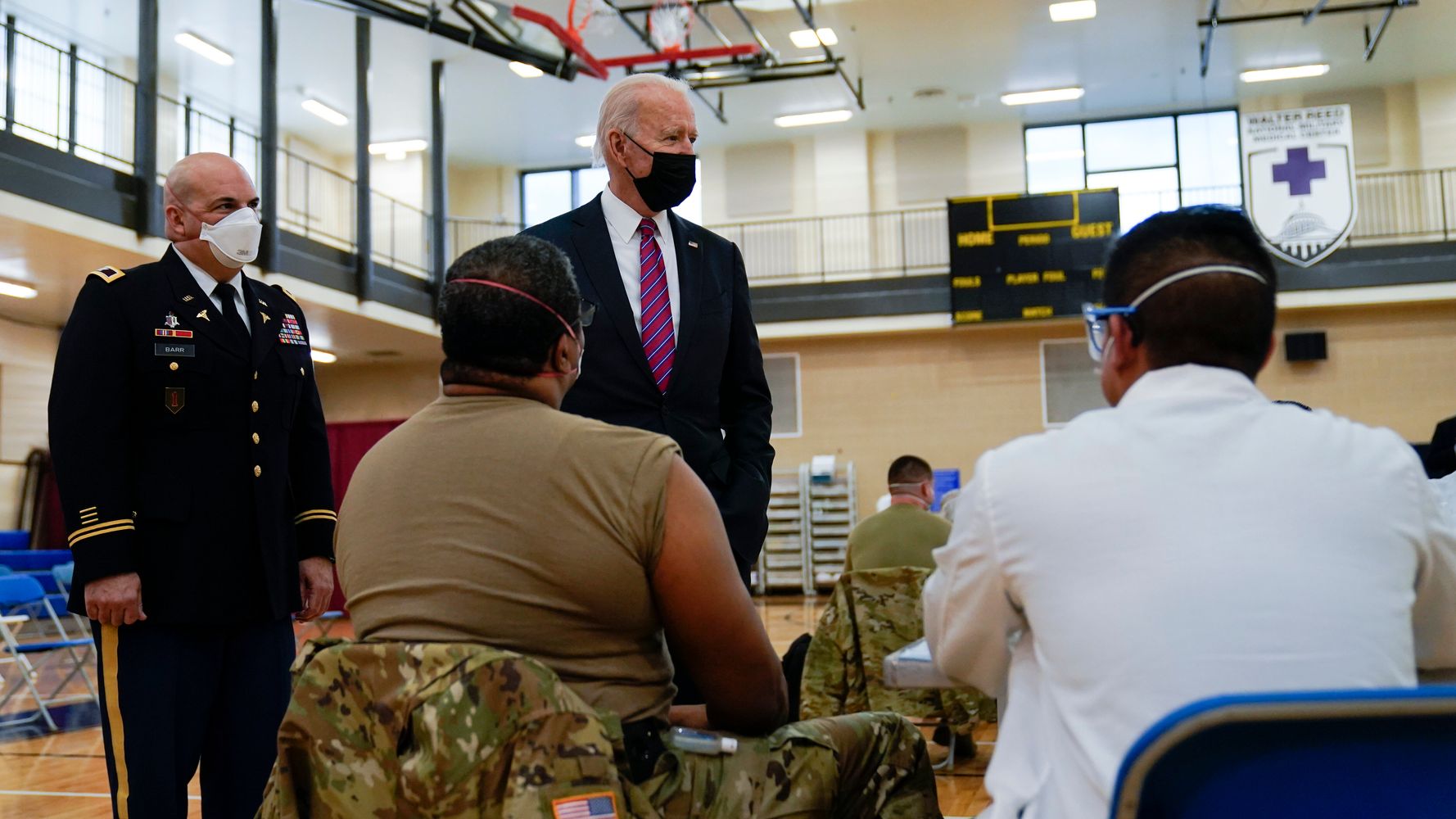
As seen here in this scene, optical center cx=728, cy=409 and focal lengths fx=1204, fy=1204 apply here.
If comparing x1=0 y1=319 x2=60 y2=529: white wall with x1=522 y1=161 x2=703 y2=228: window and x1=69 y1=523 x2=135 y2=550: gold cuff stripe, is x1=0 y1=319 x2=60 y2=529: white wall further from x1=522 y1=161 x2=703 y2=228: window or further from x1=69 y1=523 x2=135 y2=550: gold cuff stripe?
x1=69 y1=523 x2=135 y2=550: gold cuff stripe

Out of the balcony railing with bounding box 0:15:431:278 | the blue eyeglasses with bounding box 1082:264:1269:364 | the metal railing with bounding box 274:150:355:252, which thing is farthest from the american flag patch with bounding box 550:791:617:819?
the metal railing with bounding box 274:150:355:252

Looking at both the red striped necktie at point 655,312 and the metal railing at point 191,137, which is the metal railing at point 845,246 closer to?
the metal railing at point 191,137

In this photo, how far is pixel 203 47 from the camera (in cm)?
1537

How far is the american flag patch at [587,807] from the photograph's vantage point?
4.21 ft

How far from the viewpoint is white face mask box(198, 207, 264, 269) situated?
2.56 m

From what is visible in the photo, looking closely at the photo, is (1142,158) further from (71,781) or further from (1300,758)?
(1300,758)

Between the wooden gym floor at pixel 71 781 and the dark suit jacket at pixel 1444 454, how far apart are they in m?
1.71

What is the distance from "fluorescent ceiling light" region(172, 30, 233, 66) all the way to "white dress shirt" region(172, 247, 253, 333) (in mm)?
14329

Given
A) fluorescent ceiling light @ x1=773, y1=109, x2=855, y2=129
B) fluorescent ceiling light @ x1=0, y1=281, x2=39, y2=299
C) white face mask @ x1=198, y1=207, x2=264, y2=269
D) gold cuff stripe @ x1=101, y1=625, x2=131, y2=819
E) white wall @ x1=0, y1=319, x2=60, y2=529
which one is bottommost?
gold cuff stripe @ x1=101, y1=625, x2=131, y2=819

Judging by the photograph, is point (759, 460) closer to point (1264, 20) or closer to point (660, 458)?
point (660, 458)

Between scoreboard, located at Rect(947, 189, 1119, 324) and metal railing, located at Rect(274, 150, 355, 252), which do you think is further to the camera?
metal railing, located at Rect(274, 150, 355, 252)

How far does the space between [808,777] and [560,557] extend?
0.47 meters

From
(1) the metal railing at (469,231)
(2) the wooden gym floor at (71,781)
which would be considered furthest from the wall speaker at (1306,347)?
(2) the wooden gym floor at (71,781)

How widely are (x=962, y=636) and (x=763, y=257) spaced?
17653 millimetres
